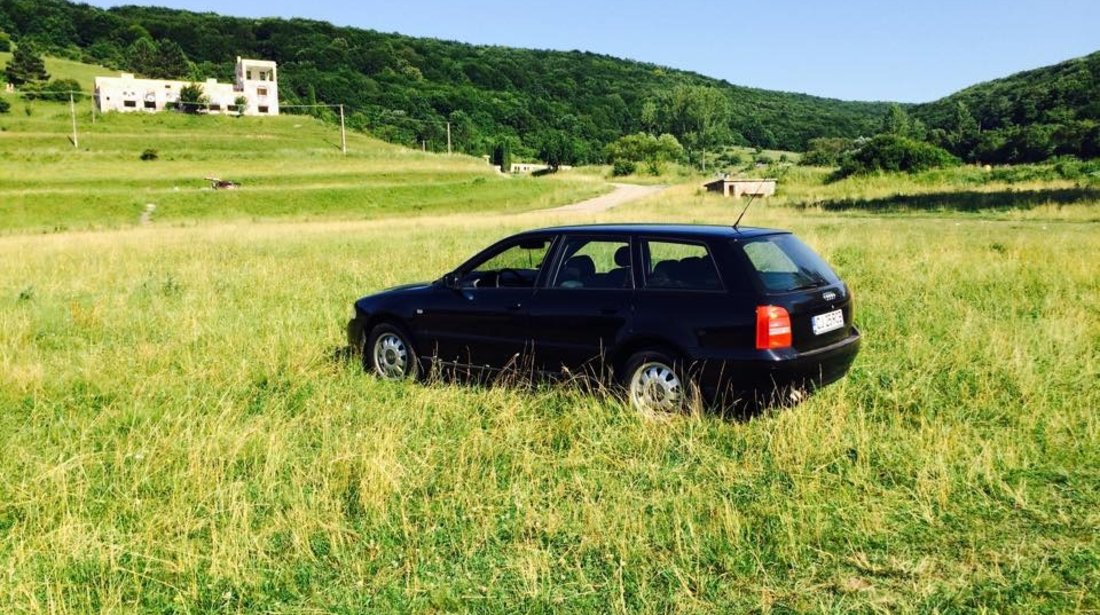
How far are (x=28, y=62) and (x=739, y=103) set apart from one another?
408 feet

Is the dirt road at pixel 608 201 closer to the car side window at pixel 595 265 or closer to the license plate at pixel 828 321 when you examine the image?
the car side window at pixel 595 265

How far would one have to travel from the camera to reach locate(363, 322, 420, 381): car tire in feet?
23.5

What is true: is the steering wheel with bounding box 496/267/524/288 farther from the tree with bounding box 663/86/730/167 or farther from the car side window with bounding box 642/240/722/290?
the tree with bounding box 663/86/730/167

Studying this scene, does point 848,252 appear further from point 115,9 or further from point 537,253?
point 115,9

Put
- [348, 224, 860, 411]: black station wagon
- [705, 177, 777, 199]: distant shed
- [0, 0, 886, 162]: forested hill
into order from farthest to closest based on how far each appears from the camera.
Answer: [0, 0, 886, 162]: forested hill
[705, 177, 777, 199]: distant shed
[348, 224, 860, 411]: black station wagon

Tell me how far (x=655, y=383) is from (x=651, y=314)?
0.52m

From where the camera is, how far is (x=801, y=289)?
18.4ft

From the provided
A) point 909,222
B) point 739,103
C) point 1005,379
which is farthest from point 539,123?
point 1005,379

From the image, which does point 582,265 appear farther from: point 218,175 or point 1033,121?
point 1033,121

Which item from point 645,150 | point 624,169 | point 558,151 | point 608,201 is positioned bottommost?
point 608,201

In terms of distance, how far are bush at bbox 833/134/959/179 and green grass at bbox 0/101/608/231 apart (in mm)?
20640

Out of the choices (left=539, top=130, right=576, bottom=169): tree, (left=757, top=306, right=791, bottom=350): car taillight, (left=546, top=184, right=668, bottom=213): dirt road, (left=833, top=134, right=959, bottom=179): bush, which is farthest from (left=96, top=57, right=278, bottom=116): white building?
(left=757, top=306, right=791, bottom=350): car taillight

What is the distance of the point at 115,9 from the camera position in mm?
174500

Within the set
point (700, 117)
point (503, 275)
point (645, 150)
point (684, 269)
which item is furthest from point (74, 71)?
point (684, 269)
